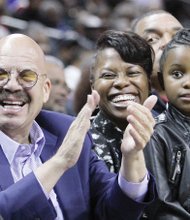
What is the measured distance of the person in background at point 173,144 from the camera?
96.7 inches

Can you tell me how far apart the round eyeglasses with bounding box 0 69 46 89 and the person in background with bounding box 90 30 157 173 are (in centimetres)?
40

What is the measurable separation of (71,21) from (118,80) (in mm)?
6361

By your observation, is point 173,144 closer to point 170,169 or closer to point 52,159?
point 170,169

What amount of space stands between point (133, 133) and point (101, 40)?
2.39 ft

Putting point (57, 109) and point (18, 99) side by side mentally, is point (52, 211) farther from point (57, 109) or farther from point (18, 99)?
point (57, 109)

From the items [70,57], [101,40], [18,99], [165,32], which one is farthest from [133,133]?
[70,57]

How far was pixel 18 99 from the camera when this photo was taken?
243 centimetres

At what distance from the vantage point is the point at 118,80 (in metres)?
2.79

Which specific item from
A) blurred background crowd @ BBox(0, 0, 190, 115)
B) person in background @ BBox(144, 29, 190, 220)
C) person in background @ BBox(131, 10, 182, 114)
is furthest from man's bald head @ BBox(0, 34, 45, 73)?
blurred background crowd @ BBox(0, 0, 190, 115)

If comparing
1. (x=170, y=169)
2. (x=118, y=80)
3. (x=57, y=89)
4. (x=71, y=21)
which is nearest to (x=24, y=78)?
(x=118, y=80)

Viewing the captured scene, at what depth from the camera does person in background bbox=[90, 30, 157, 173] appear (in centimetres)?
277

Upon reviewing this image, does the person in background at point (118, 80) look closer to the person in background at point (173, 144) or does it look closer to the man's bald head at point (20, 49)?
the person in background at point (173, 144)

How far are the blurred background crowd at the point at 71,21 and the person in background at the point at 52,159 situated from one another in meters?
3.68

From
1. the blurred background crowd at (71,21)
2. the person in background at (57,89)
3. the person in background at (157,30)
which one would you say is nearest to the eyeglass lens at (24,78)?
the person in background at (157,30)
